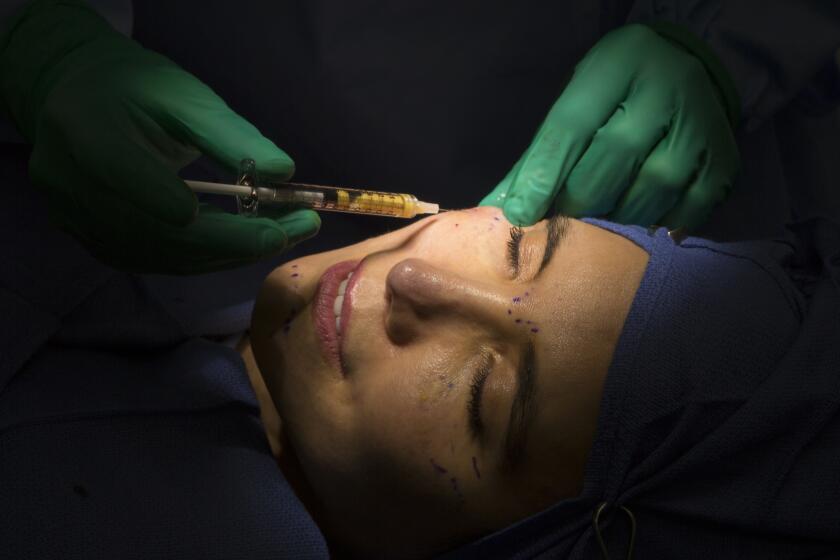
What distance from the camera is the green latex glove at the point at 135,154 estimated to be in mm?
953

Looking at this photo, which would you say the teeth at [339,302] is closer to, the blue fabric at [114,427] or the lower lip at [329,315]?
the lower lip at [329,315]

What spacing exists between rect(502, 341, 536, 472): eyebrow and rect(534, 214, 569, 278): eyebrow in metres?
0.14

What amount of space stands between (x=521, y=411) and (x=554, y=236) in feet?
0.95

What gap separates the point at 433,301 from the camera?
0.99 meters

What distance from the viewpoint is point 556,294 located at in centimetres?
98

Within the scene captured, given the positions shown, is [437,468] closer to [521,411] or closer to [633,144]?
[521,411]

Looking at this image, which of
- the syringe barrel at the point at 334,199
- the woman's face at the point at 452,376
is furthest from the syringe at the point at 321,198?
the woman's face at the point at 452,376

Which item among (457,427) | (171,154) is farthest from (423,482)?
(171,154)

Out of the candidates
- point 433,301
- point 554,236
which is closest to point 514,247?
point 554,236

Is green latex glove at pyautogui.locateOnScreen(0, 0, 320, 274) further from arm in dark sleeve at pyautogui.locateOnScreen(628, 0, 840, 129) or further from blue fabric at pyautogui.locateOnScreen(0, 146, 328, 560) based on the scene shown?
arm in dark sleeve at pyautogui.locateOnScreen(628, 0, 840, 129)

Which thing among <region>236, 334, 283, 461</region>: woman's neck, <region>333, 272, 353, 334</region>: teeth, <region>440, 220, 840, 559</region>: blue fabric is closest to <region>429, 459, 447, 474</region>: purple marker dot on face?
<region>440, 220, 840, 559</region>: blue fabric

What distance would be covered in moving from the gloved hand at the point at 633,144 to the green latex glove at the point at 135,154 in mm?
476

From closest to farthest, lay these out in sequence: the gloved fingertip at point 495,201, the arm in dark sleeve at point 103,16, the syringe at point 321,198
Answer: the syringe at point 321,198, the arm in dark sleeve at point 103,16, the gloved fingertip at point 495,201

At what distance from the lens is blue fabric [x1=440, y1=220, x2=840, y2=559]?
35.4 inches
